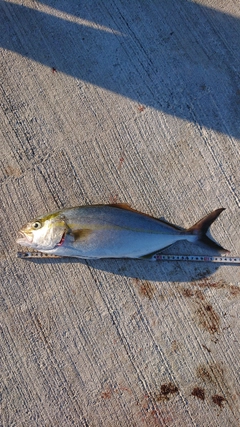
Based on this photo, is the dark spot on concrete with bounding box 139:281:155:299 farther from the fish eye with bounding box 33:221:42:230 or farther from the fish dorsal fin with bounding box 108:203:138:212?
the fish eye with bounding box 33:221:42:230

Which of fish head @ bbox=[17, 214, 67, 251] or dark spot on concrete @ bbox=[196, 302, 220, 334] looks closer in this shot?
fish head @ bbox=[17, 214, 67, 251]

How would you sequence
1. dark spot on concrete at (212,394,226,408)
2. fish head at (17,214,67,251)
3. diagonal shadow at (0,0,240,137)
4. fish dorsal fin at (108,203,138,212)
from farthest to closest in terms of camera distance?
diagonal shadow at (0,0,240,137), dark spot on concrete at (212,394,226,408), fish dorsal fin at (108,203,138,212), fish head at (17,214,67,251)

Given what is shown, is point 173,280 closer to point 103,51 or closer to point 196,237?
point 196,237

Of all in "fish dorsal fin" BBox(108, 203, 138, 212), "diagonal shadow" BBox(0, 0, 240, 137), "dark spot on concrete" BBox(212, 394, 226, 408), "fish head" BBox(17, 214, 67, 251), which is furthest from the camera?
"diagonal shadow" BBox(0, 0, 240, 137)

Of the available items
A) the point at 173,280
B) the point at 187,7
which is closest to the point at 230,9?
the point at 187,7

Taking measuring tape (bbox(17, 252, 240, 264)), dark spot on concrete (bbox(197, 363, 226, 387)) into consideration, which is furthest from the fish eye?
dark spot on concrete (bbox(197, 363, 226, 387))

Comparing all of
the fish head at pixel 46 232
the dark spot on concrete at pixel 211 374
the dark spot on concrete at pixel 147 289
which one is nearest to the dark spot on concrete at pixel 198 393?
the dark spot on concrete at pixel 211 374

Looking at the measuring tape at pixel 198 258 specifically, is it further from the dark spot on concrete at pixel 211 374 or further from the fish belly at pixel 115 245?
the dark spot on concrete at pixel 211 374
